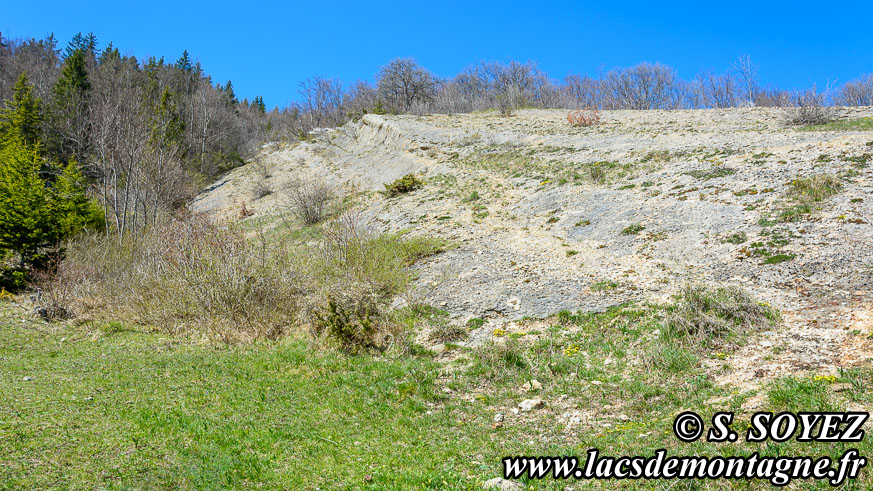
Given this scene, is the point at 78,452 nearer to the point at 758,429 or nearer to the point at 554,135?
the point at 758,429

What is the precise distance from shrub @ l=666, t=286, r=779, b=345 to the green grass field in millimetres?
378

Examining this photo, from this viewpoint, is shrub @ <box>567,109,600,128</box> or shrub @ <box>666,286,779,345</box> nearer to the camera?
A: shrub @ <box>666,286,779,345</box>

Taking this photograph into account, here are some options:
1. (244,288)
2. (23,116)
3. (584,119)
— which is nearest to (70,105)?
(23,116)

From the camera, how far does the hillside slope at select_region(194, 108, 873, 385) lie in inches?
277

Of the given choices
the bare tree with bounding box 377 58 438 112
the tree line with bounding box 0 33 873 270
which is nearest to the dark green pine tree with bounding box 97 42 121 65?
the tree line with bounding box 0 33 873 270

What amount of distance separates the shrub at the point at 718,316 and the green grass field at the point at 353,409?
14.9 inches

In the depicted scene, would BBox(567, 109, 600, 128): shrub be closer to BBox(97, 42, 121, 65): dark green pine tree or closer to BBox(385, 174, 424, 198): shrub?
BBox(385, 174, 424, 198): shrub

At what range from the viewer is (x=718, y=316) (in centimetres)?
685

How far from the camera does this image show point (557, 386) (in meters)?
6.45

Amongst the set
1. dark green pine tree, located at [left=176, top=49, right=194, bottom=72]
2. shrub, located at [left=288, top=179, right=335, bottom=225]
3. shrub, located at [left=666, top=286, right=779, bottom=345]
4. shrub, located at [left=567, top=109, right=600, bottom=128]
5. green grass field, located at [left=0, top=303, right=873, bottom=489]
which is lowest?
green grass field, located at [left=0, top=303, right=873, bottom=489]

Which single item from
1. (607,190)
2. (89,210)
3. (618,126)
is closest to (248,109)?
(89,210)

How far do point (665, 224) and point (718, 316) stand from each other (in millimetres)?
4983

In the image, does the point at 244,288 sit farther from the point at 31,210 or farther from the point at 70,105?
the point at 70,105

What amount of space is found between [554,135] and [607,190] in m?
10.4
